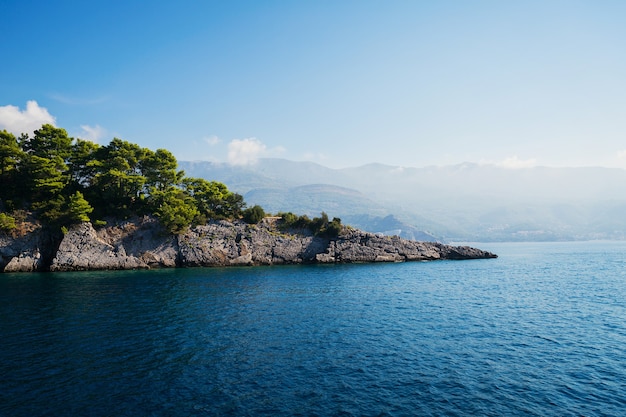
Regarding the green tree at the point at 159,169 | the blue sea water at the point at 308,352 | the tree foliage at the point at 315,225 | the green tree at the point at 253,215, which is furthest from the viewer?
the tree foliage at the point at 315,225

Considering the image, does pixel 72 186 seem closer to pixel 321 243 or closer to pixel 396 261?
pixel 321 243

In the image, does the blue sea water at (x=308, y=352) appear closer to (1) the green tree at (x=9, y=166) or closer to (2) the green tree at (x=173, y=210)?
(2) the green tree at (x=173, y=210)

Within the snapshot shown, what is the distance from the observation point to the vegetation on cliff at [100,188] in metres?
73.1

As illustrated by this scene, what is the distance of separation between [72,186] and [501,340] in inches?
3563

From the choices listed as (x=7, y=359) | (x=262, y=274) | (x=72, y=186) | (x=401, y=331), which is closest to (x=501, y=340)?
(x=401, y=331)

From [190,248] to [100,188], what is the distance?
25331mm

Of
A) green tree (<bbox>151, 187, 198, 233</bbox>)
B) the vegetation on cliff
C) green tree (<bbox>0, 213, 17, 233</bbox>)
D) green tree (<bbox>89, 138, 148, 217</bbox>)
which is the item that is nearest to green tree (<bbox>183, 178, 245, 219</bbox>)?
the vegetation on cliff

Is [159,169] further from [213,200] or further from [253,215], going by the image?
[253,215]

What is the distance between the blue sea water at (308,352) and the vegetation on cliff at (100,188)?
26.7m

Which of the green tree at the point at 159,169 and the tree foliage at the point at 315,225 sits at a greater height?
the green tree at the point at 159,169

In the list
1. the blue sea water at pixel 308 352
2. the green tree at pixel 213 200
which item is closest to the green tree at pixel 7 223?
the blue sea water at pixel 308 352

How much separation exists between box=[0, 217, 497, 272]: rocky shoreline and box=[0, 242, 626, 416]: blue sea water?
2221 cm

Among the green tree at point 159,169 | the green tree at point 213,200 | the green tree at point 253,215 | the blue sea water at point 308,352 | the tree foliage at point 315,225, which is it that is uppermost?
the green tree at point 159,169

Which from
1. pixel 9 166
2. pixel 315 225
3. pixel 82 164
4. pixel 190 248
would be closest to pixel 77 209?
pixel 82 164
